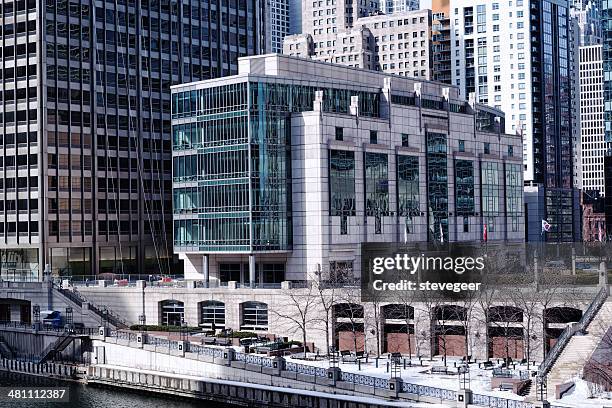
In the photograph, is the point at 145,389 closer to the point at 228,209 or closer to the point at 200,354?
the point at 200,354

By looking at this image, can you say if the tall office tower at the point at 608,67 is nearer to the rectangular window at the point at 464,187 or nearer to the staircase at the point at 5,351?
the rectangular window at the point at 464,187

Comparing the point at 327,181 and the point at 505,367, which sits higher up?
the point at 327,181

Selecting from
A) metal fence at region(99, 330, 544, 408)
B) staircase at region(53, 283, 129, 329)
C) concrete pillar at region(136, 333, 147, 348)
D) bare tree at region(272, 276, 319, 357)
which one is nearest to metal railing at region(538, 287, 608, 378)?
metal fence at region(99, 330, 544, 408)

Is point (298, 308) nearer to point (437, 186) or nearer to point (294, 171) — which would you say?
point (294, 171)

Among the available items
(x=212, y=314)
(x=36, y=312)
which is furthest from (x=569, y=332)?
(x=36, y=312)

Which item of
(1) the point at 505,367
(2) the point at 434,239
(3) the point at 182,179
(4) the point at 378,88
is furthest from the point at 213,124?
(1) the point at 505,367

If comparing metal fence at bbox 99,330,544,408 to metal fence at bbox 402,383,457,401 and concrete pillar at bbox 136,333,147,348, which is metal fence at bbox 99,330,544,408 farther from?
concrete pillar at bbox 136,333,147,348

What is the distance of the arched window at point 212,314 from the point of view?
111m

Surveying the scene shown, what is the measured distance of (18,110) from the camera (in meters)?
146

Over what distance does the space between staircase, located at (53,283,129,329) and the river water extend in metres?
13.4

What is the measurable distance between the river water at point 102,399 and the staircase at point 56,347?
202 inches

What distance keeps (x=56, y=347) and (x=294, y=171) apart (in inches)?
1205

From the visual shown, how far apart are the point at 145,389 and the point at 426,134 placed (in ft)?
178

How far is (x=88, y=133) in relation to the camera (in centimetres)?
14862
